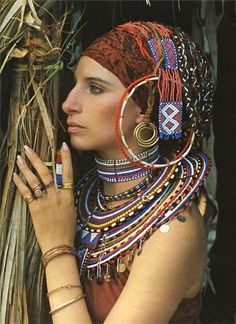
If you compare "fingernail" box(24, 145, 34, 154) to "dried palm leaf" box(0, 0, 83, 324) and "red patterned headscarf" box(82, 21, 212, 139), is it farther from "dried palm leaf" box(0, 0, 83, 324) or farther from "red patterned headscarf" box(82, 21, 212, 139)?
"red patterned headscarf" box(82, 21, 212, 139)

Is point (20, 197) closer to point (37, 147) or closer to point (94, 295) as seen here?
point (37, 147)

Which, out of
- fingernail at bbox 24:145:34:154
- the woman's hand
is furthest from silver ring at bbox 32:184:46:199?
fingernail at bbox 24:145:34:154

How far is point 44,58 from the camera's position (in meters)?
2.37

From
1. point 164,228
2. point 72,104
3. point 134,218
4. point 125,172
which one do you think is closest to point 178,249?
point 164,228

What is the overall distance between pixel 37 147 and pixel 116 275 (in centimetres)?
46

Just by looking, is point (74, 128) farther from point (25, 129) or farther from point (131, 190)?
point (131, 190)

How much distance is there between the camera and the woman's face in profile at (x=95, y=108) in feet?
7.67

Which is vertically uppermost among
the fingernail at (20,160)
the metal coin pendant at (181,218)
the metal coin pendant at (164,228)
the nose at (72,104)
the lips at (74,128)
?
the nose at (72,104)

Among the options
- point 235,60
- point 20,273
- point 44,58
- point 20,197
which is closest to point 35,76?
point 44,58

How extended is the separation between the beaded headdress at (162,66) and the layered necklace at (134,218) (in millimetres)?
129

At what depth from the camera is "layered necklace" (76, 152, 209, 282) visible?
2.32 meters

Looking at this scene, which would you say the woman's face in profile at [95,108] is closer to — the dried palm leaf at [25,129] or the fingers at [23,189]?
the dried palm leaf at [25,129]

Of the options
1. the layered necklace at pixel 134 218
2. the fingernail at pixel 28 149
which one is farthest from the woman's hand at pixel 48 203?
the layered necklace at pixel 134 218

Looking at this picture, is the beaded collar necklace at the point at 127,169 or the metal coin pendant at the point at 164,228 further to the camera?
the beaded collar necklace at the point at 127,169
